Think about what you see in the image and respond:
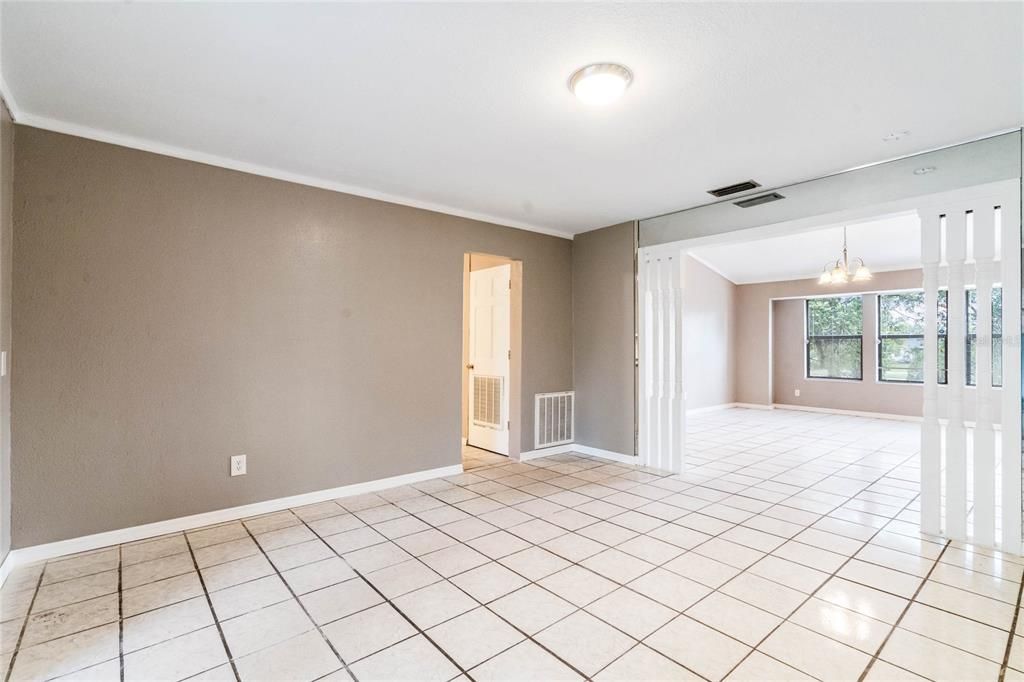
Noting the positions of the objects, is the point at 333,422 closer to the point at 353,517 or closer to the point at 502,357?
the point at 353,517

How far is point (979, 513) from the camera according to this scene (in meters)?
2.98

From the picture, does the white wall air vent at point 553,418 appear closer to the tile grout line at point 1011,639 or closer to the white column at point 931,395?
the white column at point 931,395

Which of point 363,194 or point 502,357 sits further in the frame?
point 502,357

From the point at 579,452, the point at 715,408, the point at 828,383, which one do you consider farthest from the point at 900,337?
the point at 579,452

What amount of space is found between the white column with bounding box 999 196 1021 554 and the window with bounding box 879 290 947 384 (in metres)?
6.05

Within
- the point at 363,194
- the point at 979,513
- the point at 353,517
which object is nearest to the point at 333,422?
the point at 353,517

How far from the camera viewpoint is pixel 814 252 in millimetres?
7488

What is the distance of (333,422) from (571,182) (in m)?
2.63

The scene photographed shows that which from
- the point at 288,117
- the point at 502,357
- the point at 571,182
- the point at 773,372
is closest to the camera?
the point at 288,117

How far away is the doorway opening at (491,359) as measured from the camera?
5164mm

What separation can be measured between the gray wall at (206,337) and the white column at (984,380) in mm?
3713

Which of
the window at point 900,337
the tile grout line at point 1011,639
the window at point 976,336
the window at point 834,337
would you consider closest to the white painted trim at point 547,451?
the window at point 976,336

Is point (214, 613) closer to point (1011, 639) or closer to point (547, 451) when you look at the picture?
point (1011, 639)

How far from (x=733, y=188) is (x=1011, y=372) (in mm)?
2086
